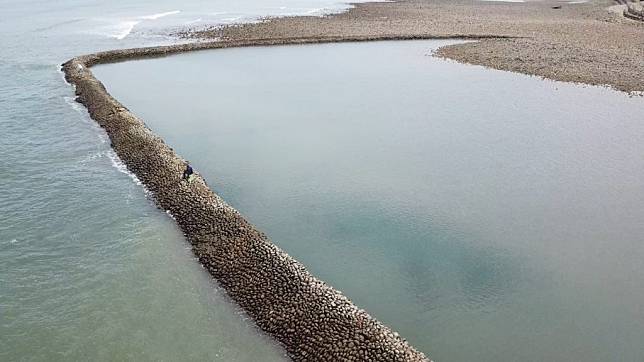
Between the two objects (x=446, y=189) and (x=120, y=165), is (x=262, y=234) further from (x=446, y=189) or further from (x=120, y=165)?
(x=120, y=165)

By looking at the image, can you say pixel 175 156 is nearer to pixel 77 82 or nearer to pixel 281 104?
pixel 281 104

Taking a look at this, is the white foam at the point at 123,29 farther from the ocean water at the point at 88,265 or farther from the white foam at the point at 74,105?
the ocean water at the point at 88,265

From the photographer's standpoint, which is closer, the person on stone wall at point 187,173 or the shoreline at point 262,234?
the shoreline at point 262,234

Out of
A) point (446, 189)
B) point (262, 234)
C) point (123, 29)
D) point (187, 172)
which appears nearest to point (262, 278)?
point (262, 234)

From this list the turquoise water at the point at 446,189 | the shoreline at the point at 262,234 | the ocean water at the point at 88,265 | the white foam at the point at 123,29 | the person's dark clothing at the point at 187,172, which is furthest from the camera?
the white foam at the point at 123,29

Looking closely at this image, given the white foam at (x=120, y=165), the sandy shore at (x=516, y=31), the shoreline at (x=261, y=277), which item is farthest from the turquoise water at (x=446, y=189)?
the sandy shore at (x=516, y=31)

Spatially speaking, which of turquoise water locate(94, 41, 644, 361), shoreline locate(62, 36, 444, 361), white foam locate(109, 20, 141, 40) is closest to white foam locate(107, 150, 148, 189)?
shoreline locate(62, 36, 444, 361)

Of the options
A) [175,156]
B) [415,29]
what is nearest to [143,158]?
[175,156]
